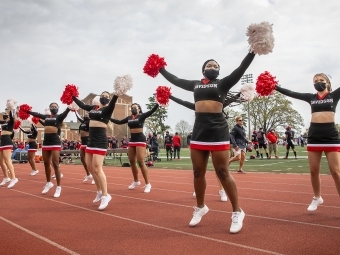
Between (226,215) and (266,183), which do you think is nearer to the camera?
(226,215)

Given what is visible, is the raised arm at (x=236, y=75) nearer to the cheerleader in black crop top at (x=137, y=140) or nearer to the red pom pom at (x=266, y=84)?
the red pom pom at (x=266, y=84)

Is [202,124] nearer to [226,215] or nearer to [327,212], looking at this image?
[226,215]

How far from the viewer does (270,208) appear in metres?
6.33

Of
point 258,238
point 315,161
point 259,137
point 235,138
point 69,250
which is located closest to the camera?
point 69,250

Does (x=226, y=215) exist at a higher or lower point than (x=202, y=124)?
lower

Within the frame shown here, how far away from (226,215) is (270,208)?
1.03 metres

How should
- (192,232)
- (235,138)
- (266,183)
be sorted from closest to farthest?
(192,232)
(266,183)
(235,138)

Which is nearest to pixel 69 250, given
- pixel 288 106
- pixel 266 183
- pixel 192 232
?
pixel 192 232

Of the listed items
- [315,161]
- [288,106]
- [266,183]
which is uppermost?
[288,106]

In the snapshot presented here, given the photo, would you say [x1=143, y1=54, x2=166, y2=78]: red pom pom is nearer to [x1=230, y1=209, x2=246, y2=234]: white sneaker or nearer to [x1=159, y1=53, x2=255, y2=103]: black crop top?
[x1=159, y1=53, x2=255, y2=103]: black crop top

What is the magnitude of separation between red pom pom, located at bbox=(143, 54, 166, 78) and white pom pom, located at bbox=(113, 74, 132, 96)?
3.34ft

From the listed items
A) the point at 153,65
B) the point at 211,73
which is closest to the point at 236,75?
the point at 211,73

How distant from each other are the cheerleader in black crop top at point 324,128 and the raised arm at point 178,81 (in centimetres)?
205

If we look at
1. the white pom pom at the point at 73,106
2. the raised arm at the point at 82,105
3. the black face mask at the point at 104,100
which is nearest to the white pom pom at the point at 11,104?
the white pom pom at the point at 73,106
